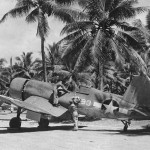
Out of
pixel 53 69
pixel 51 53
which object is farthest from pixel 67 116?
pixel 51 53

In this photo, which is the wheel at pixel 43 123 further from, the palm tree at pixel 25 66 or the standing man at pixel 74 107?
the palm tree at pixel 25 66

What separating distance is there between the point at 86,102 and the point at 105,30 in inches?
398

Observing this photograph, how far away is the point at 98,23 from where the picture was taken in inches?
891

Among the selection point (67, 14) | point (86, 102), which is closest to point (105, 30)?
point (67, 14)

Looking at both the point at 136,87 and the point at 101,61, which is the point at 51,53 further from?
the point at 136,87

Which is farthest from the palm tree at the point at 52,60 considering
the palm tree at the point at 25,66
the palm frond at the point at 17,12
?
the palm frond at the point at 17,12

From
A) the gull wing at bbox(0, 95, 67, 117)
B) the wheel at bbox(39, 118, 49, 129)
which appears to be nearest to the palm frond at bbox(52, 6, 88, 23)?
the gull wing at bbox(0, 95, 67, 117)

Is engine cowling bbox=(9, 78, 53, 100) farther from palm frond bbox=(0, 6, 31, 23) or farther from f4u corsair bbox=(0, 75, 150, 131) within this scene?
palm frond bbox=(0, 6, 31, 23)

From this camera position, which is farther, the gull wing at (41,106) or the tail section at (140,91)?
the gull wing at (41,106)

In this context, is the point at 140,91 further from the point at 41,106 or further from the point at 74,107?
the point at 41,106

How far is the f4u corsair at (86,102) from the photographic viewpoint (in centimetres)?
1229

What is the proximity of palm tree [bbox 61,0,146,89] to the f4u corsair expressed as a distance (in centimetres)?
762

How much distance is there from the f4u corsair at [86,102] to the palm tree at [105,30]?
25.0 feet

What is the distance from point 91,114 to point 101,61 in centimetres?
883
